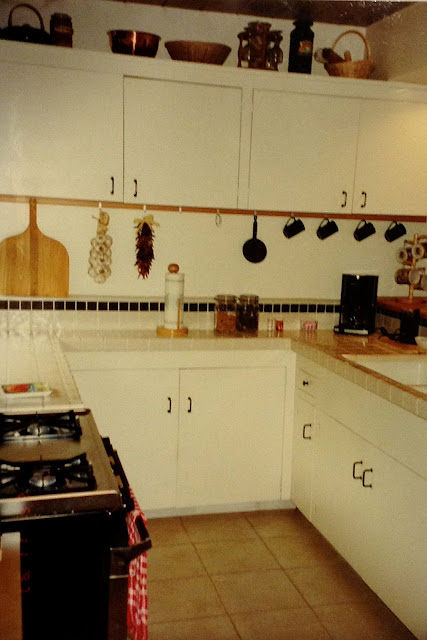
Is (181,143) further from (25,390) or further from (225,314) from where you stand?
(25,390)

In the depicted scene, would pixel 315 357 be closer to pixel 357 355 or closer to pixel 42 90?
pixel 357 355

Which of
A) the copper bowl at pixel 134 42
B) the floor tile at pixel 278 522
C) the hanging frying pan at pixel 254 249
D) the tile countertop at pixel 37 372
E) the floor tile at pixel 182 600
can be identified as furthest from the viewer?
the hanging frying pan at pixel 254 249

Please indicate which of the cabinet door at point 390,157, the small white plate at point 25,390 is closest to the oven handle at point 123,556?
the small white plate at point 25,390

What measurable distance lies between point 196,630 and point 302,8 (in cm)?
304

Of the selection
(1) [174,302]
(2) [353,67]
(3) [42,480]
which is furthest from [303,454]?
(2) [353,67]

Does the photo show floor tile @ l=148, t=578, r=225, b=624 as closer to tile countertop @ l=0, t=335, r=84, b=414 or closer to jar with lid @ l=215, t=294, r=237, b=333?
tile countertop @ l=0, t=335, r=84, b=414

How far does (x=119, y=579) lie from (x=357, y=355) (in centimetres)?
180

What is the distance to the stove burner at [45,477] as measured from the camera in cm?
153

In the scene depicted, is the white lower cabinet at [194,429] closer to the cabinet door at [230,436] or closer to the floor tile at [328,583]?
the cabinet door at [230,436]

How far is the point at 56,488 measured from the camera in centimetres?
154

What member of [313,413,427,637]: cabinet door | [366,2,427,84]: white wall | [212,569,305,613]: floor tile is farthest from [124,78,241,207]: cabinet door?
[212,569,305,613]: floor tile

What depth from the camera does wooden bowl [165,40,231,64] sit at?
3.13 metres

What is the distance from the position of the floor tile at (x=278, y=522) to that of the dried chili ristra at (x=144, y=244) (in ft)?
4.77

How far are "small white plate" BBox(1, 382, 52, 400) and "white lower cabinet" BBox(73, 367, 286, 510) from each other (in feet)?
2.98
